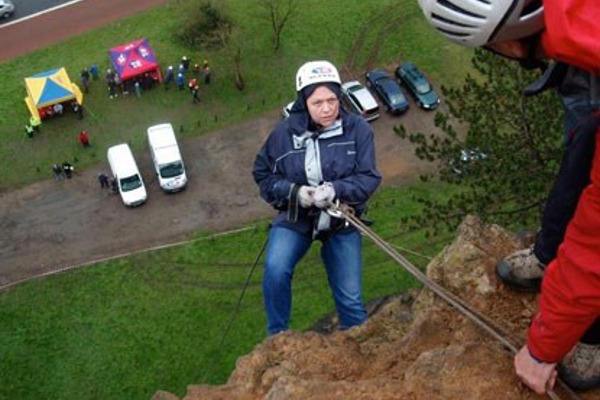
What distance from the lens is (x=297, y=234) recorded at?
11000 millimetres

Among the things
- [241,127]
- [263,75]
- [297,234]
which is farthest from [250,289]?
[297,234]

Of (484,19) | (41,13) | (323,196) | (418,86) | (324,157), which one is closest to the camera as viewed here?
(484,19)

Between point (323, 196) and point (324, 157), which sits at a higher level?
point (324, 157)

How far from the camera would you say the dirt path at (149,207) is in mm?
29156

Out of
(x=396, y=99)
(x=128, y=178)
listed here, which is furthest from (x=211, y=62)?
(x=396, y=99)

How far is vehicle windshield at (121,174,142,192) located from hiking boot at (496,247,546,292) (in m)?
23.1

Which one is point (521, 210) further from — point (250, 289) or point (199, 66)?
point (199, 66)

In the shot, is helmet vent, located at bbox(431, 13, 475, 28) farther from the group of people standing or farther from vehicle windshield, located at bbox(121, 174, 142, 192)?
the group of people standing

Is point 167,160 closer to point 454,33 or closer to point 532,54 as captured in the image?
point 454,33

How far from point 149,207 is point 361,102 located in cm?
872

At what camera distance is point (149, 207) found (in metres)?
30.6

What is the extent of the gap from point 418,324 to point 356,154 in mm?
2637

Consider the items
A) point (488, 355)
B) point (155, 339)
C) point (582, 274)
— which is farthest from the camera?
point (155, 339)

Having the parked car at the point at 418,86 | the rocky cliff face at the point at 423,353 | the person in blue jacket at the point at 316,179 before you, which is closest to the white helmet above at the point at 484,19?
the rocky cliff face at the point at 423,353
